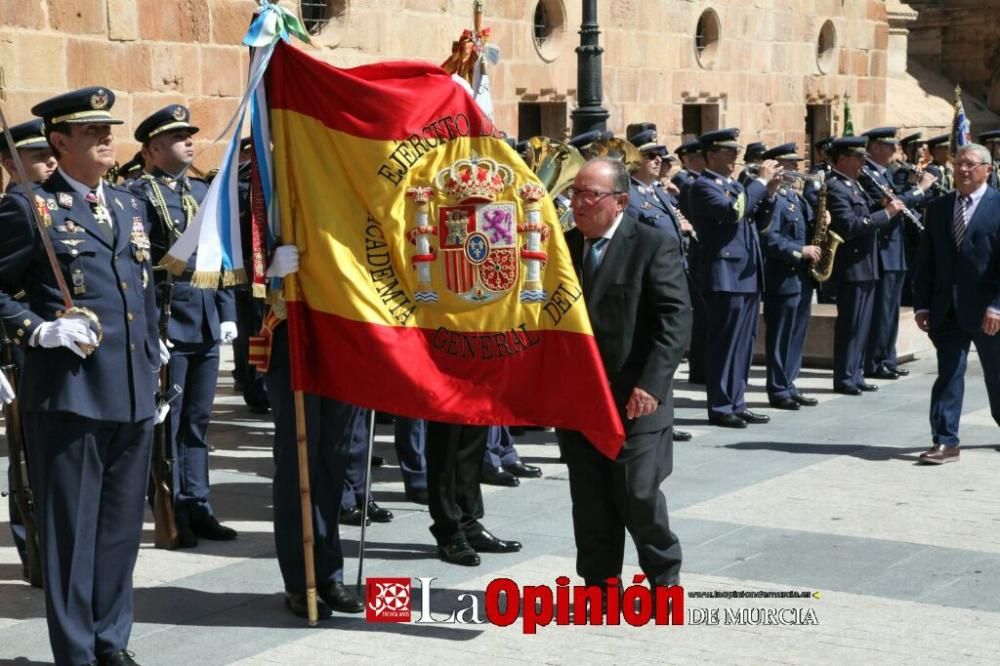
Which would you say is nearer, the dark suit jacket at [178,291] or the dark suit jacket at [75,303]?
the dark suit jacket at [75,303]

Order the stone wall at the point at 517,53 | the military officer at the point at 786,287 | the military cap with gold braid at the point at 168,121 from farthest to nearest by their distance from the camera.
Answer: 1. the stone wall at the point at 517,53
2. the military officer at the point at 786,287
3. the military cap with gold braid at the point at 168,121

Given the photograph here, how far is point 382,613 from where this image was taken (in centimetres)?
693

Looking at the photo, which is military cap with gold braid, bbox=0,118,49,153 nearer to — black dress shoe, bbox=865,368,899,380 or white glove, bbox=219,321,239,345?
white glove, bbox=219,321,239,345

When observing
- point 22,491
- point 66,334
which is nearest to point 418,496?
point 22,491

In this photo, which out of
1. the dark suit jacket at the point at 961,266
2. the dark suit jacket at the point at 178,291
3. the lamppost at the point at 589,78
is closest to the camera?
the dark suit jacket at the point at 178,291

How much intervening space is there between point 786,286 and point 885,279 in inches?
57.7

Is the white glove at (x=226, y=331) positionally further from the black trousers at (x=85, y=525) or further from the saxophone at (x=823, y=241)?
the saxophone at (x=823, y=241)

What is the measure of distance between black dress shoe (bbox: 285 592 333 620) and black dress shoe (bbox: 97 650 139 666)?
2.94 feet

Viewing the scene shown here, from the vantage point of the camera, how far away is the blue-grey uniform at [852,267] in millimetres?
13445

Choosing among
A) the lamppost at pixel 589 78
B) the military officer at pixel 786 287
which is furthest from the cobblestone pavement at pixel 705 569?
the lamppost at pixel 589 78

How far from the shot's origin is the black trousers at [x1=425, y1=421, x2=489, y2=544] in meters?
7.94

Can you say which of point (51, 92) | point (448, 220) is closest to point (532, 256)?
point (448, 220)

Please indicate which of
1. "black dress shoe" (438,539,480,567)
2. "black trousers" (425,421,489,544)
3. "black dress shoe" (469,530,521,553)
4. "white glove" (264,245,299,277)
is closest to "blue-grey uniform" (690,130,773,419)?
"black trousers" (425,421,489,544)

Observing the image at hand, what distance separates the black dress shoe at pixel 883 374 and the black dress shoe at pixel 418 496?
6.28 metres
